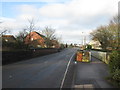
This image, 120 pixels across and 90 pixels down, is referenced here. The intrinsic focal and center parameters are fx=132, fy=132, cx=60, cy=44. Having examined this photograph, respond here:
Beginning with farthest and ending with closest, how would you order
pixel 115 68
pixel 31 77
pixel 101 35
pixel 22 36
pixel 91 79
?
pixel 101 35 < pixel 22 36 < pixel 31 77 < pixel 91 79 < pixel 115 68

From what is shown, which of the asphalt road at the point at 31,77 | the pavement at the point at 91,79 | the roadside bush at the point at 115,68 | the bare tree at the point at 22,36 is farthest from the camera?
the bare tree at the point at 22,36

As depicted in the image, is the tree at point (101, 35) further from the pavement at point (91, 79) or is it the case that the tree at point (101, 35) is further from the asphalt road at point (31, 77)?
the asphalt road at point (31, 77)

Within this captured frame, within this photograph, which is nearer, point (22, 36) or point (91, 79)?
point (91, 79)

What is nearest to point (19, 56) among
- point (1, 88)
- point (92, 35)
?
point (1, 88)

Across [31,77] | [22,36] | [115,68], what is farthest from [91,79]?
[22,36]

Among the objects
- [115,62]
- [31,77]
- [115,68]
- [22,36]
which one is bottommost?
[31,77]

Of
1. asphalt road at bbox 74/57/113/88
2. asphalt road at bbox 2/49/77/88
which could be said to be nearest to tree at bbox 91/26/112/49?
asphalt road at bbox 74/57/113/88

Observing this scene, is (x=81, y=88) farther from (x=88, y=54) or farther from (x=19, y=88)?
(x=88, y=54)

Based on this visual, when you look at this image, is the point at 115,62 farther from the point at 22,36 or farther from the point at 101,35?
the point at 101,35

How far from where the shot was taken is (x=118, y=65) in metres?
7.84

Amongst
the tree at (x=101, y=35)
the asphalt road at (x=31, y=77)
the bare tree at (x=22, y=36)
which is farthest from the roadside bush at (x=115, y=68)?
the tree at (x=101, y=35)

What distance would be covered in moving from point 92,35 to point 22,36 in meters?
34.5

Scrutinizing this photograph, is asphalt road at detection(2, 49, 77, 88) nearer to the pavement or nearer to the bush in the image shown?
the pavement

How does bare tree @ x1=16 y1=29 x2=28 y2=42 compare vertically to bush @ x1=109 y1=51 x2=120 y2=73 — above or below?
A: above
